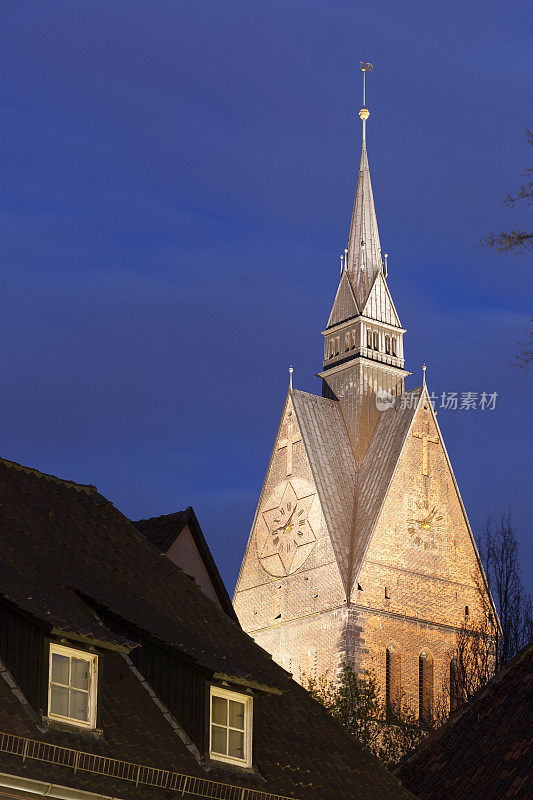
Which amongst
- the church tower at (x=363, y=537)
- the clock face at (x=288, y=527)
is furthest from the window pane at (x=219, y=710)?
the clock face at (x=288, y=527)

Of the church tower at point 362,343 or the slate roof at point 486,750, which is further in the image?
the church tower at point 362,343

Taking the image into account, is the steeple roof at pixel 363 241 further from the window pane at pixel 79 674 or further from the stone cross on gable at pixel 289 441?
the window pane at pixel 79 674

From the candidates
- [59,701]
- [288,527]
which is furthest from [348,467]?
[59,701]

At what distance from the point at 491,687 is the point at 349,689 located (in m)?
27.0

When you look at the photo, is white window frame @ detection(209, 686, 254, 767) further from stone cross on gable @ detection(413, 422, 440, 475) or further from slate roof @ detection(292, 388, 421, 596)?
stone cross on gable @ detection(413, 422, 440, 475)

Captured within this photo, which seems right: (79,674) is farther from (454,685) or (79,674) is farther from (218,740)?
(454,685)

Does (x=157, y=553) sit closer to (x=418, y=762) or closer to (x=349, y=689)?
(x=418, y=762)

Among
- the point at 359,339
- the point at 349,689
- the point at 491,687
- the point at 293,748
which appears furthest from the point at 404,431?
the point at 293,748

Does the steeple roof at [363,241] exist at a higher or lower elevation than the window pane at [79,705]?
higher

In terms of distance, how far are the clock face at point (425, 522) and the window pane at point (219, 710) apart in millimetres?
53713

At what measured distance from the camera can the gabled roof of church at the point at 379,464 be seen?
70.9 metres

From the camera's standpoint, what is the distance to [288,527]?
7356 cm

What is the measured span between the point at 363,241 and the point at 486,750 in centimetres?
6105

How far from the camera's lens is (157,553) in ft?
70.3
